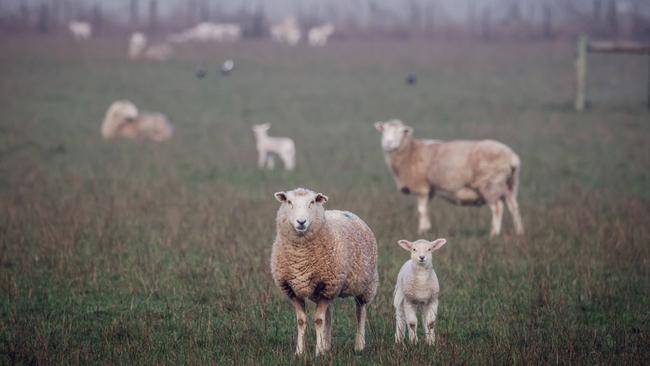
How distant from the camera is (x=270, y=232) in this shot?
39.2 feet

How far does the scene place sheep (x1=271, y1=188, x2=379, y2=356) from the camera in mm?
6977

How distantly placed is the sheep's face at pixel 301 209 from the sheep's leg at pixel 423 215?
16.9ft

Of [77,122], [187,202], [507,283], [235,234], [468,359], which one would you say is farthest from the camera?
[77,122]

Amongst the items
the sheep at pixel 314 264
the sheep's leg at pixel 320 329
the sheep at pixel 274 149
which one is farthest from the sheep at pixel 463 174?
the sheep at pixel 274 149

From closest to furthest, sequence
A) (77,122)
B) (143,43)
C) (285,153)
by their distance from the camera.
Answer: (285,153) → (77,122) → (143,43)

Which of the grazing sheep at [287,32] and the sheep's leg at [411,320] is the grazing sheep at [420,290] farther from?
the grazing sheep at [287,32]

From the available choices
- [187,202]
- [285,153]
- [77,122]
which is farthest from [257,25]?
[187,202]

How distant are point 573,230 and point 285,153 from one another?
7.91 m

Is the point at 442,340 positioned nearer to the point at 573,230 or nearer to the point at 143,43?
the point at 573,230

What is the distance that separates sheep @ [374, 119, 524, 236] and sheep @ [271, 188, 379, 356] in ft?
16.7

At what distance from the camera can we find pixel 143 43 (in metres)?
47.5

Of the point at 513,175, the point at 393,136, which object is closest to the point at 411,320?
the point at 513,175

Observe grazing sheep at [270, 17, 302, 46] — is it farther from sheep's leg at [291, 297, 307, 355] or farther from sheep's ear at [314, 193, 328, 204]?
sheep's leg at [291, 297, 307, 355]

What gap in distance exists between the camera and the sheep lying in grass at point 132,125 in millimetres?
Result: 24422
